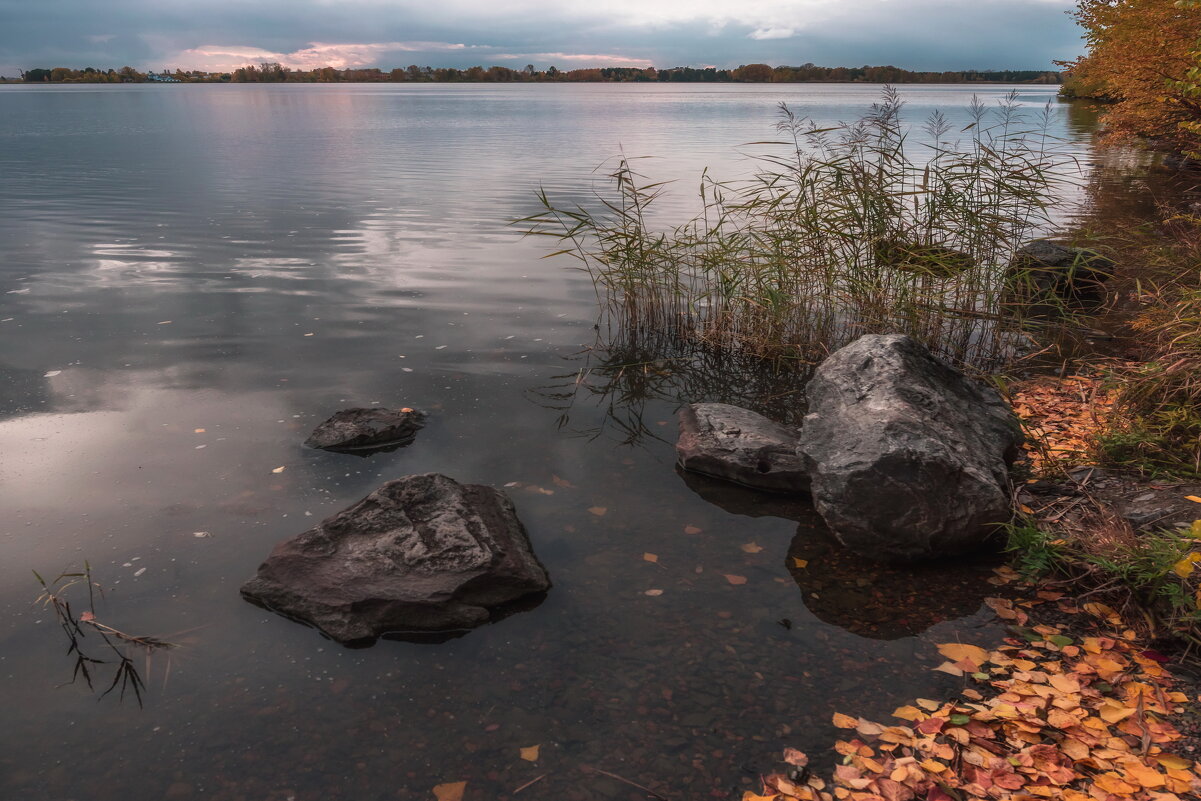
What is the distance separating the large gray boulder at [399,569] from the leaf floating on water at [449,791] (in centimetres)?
108

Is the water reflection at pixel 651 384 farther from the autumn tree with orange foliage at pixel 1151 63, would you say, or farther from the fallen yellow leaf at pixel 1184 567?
the autumn tree with orange foliage at pixel 1151 63

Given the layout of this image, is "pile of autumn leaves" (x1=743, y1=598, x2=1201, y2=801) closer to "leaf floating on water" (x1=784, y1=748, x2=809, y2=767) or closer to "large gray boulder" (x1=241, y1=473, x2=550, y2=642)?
"leaf floating on water" (x1=784, y1=748, x2=809, y2=767)

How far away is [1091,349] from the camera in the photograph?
29.7 feet

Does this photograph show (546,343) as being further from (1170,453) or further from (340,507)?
(1170,453)

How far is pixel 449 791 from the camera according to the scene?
329cm

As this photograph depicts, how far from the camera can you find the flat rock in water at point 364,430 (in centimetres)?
634

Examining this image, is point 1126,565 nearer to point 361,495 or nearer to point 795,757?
point 795,757

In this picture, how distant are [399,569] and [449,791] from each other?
4.67 feet

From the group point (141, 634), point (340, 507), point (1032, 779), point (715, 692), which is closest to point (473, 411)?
point (340, 507)

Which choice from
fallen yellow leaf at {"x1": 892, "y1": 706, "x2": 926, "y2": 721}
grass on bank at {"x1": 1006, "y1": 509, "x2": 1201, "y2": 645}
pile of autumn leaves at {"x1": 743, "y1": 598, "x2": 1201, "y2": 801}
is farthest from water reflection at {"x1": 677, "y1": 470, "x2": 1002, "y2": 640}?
fallen yellow leaf at {"x1": 892, "y1": 706, "x2": 926, "y2": 721}

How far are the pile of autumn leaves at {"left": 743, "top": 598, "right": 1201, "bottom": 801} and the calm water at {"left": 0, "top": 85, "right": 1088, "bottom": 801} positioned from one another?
0.20 m

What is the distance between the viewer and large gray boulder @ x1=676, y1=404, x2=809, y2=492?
5.81m

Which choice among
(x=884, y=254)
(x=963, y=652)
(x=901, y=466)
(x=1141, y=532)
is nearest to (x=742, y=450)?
(x=901, y=466)

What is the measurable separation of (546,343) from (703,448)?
3661mm
